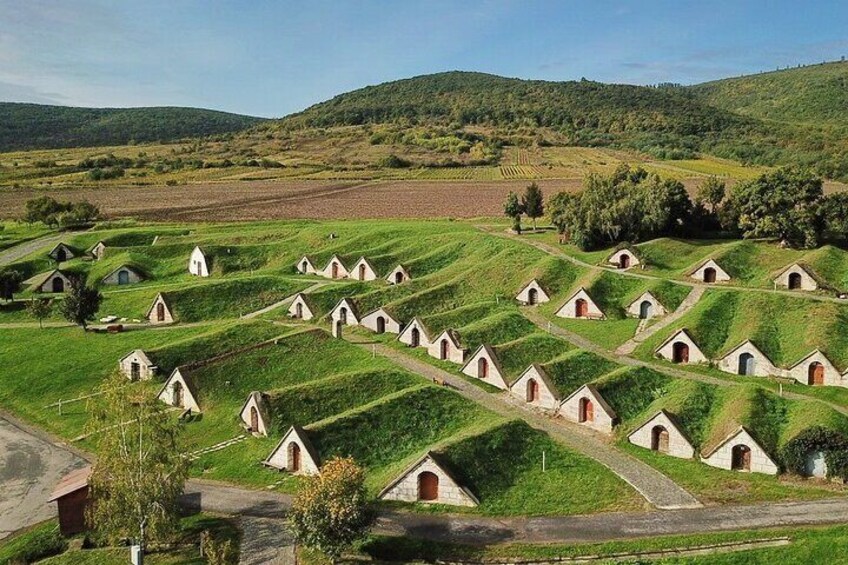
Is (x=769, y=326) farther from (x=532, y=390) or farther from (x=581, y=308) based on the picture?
(x=532, y=390)

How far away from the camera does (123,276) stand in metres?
88.3

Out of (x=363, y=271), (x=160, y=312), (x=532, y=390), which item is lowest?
(x=532, y=390)

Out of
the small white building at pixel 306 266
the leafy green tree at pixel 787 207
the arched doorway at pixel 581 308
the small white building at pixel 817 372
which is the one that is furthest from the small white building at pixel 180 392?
the leafy green tree at pixel 787 207

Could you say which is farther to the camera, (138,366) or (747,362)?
(138,366)

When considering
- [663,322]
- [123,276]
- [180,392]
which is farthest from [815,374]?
[123,276]

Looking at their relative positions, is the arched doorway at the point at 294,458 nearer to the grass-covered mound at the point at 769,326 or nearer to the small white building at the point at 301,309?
the grass-covered mound at the point at 769,326

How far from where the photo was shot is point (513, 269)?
76812mm

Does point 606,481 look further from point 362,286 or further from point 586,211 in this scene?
point 586,211

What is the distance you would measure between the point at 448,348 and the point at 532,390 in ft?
32.6

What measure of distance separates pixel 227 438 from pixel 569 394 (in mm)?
22873

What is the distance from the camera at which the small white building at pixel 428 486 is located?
38156mm

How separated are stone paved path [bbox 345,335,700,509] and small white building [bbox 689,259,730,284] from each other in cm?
2992

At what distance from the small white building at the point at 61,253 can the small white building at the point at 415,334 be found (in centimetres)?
5639

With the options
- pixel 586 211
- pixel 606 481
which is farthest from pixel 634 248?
pixel 606 481
